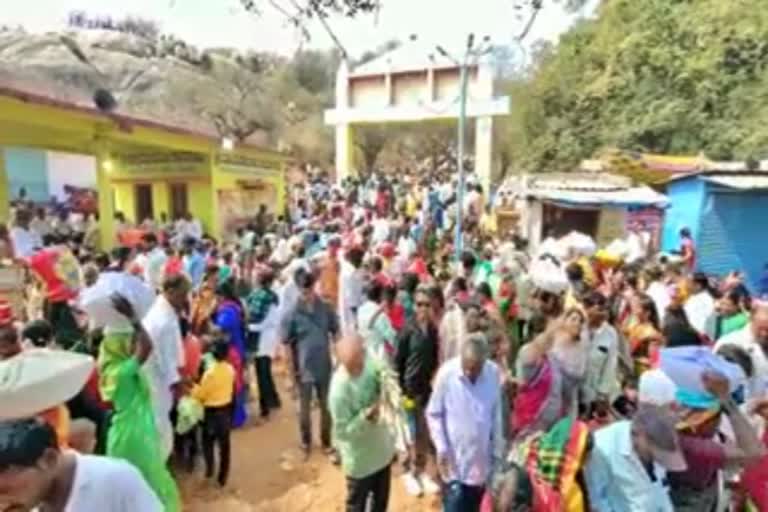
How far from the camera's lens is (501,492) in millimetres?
2896

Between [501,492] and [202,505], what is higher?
[501,492]

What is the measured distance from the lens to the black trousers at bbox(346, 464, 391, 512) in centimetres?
479

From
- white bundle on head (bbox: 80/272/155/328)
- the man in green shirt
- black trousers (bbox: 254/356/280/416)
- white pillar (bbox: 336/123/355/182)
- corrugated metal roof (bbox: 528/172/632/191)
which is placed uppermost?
white pillar (bbox: 336/123/355/182)

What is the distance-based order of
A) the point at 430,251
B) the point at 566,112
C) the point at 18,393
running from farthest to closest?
1. the point at 566,112
2. the point at 430,251
3. the point at 18,393

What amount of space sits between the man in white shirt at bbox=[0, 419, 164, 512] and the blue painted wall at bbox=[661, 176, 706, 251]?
13803mm

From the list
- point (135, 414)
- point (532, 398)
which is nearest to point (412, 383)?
point (532, 398)

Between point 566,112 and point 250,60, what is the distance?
130 feet

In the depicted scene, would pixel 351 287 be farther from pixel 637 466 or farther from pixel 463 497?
pixel 637 466

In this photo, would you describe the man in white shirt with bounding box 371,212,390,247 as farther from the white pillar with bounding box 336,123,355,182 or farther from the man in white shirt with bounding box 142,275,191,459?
the white pillar with bounding box 336,123,355,182

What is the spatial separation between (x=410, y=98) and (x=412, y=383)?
26.3 m

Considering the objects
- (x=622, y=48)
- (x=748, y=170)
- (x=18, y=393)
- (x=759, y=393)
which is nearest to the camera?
(x=18, y=393)

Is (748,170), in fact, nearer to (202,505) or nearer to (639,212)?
(639,212)

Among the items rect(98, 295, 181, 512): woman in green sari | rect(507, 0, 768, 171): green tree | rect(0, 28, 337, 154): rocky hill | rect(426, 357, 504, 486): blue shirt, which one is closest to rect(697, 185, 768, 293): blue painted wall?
rect(507, 0, 768, 171): green tree

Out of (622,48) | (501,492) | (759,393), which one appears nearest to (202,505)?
(501,492)
